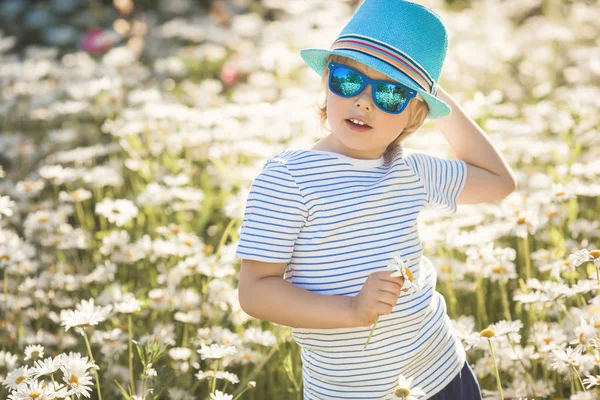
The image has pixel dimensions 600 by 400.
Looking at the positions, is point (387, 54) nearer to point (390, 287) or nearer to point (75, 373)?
point (390, 287)

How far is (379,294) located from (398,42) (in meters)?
0.51

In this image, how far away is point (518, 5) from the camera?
6707 mm

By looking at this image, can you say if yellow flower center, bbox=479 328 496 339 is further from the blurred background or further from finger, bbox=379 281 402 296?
finger, bbox=379 281 402 296

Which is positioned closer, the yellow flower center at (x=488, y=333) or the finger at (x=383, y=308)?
the finger at (x=383, y=308)

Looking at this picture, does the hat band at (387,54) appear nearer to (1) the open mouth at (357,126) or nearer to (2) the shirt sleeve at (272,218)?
(1) the open mouth at (357,126)

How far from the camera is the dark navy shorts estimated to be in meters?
1.74

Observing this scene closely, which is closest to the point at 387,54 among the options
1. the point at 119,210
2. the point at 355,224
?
the point at 355,224

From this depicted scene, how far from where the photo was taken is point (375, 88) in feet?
5.16

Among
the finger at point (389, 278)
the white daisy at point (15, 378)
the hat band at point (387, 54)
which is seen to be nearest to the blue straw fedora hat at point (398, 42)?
the hat band at point (387, 54)

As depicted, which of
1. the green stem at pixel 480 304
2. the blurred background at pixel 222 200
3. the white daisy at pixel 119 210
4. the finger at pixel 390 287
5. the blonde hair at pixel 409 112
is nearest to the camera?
the finger at pixel 390 287

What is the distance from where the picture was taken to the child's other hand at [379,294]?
1.43 meters

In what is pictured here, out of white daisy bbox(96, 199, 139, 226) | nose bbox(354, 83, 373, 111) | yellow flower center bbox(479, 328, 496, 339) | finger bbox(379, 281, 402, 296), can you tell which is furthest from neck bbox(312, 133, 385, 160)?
white daisy bbox(96, 199, 139, 226)

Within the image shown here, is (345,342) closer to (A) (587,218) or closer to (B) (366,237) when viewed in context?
(B) (366,237)

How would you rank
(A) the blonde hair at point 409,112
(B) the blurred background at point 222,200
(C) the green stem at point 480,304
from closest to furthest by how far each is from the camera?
(A) the blonde hair at point 409,112 → (B) the blurred background at point 222,200 → (C) the green stem at point 480,304
